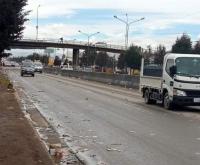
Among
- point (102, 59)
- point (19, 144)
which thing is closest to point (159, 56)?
point (19, 144)

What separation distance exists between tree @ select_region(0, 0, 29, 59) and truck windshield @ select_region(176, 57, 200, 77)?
297 inches

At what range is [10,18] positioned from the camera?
88.7 ft

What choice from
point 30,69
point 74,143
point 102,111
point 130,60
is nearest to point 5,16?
point 102,111

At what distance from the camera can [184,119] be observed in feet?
68.7

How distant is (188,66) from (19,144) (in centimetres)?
1353

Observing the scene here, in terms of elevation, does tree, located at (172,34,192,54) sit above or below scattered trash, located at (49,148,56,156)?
above

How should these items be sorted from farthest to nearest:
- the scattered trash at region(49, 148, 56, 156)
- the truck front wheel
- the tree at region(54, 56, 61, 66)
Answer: the tree at region(54, 56, 61, 66)
the truck front wheel
the scattered trash at region(49, 148, 56, 156)

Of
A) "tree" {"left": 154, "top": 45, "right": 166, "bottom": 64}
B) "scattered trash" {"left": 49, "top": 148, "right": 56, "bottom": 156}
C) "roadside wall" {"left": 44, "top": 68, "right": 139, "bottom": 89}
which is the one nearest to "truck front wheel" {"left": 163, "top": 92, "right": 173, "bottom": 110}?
"tree" {"left": 154, "top": 45, "right": 166, "bottom": 64}

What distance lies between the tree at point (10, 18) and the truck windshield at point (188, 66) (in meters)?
7.54

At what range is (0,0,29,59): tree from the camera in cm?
2555

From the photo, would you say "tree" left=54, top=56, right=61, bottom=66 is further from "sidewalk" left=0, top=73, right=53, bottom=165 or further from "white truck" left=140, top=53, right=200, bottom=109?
"sidewalk" left=0, top=73, right=53, bottom=165

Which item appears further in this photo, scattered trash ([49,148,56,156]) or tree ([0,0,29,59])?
tree ([0,0,29,59])

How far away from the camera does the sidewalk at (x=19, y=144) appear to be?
35.1 feet

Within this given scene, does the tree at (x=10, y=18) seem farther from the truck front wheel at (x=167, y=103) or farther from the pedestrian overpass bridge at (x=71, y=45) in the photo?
the pedestrian overpass bridge at (x=71, y=45)
